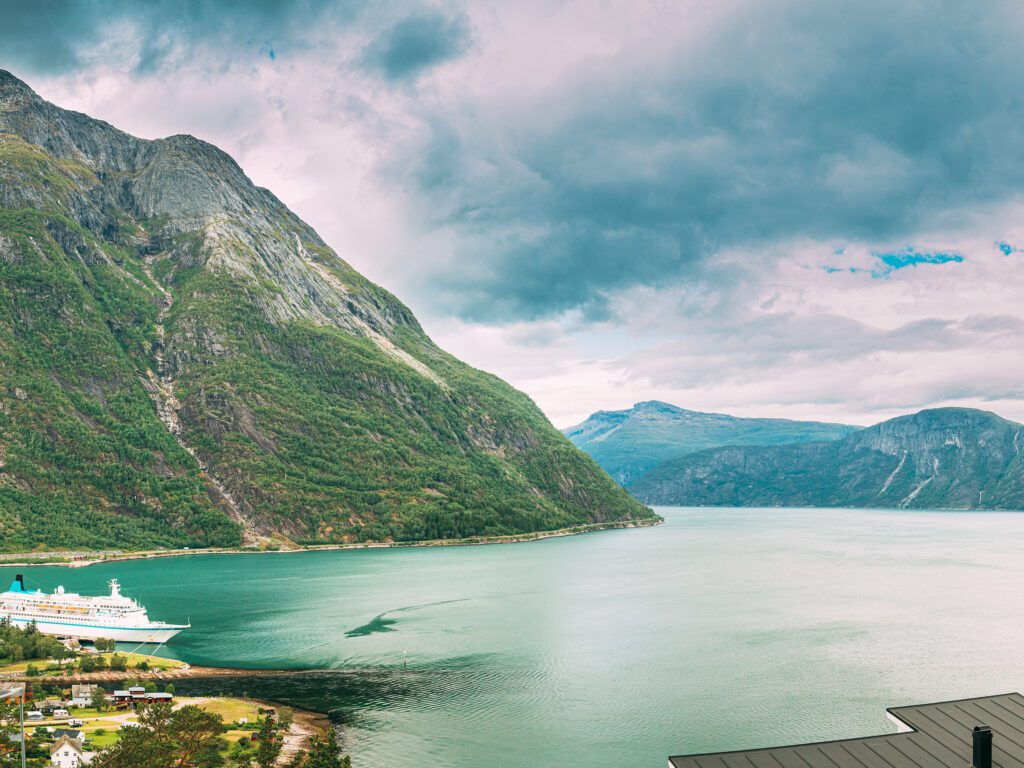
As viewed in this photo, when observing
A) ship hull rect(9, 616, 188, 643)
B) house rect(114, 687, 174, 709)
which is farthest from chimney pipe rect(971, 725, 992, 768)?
ship hull rect(9, 616, 188, 643)

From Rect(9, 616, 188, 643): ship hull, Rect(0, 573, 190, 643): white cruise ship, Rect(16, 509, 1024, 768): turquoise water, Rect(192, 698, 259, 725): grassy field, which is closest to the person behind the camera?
Rect(16, 509, 1024, 768): turquoise water

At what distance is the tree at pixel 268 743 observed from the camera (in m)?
59.2

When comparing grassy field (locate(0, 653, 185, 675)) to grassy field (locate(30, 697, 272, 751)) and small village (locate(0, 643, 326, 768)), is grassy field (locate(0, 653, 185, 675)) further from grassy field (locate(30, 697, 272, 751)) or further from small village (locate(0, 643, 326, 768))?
grassy field (locate(30, 697, 272, 751))

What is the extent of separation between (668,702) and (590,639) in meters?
34.0

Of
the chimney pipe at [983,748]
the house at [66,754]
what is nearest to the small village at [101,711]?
the house at [66,754]

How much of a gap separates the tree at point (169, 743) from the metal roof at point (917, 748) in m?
36.4

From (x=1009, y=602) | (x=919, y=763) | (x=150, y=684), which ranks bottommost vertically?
(x=1009, y=602)

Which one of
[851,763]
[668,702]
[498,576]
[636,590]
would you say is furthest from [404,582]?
[851,763]

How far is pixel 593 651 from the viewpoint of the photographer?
350 ft

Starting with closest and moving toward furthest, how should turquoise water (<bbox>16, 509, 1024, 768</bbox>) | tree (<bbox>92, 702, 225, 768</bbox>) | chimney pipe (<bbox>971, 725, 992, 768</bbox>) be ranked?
chimney pipe (<bbox>971, 725, 992, 768</bbox>), tree (<bbox>92, 702, 225, 768</bbox>), turquoise water (<bbox>16, 509, 1024, 768</bbox>)

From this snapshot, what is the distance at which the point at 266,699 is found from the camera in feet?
264

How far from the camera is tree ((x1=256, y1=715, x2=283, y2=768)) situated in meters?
59.2

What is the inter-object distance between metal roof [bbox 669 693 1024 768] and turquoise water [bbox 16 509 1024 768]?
103 feet

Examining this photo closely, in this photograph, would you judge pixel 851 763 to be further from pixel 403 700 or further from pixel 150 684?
pixel 150 684
